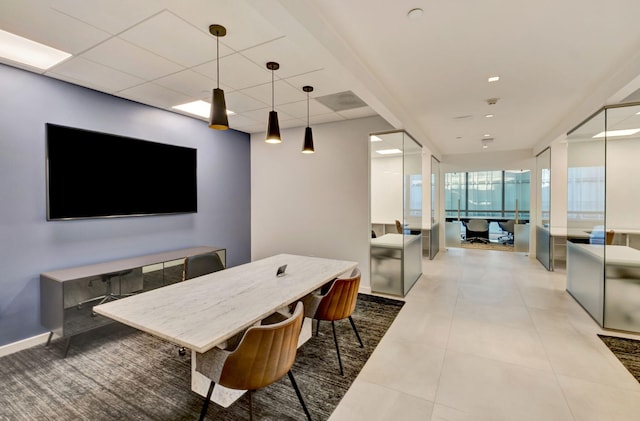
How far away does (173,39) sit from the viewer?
2309 mm

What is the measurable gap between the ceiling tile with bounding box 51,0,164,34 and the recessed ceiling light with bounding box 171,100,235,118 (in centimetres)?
171

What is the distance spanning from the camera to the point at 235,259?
533cm

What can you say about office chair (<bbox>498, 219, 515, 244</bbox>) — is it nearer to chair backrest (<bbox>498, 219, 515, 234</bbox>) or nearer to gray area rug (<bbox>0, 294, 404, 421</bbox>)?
chair backrest (<bbox>498, 219, 515, 234</bbox>)

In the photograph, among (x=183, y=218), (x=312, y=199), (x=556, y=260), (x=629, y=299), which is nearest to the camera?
(x=629, y=299)

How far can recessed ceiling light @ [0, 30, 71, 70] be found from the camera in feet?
7.95

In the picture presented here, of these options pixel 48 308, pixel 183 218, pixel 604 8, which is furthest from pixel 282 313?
pixel 604 8

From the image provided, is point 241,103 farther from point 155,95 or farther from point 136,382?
point 136,382

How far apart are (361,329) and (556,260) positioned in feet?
16.1

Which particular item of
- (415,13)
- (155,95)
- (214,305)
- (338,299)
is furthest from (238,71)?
(338,299)

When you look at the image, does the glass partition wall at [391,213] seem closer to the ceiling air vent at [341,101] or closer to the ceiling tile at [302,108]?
the ceiling air vent at [341,101]

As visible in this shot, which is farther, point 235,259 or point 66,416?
point 235,259

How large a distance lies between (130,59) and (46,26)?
586 millimetres

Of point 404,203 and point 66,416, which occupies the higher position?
point 404,203

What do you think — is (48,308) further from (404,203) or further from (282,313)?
(404,203)
